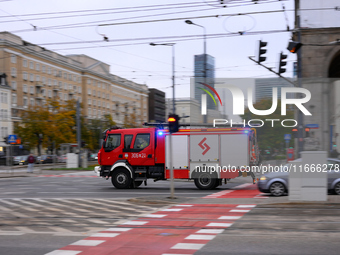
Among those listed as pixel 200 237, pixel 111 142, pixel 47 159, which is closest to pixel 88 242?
pixel 200 237

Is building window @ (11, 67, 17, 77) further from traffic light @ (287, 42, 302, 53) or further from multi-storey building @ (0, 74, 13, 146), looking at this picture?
traffic light @ (287, 42, 302, 53)

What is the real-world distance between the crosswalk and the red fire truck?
5055 mm

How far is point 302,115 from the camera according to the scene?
57.6 feet

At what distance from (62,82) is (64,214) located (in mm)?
81836

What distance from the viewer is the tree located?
52.2 feet

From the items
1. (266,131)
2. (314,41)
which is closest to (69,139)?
(314,41)

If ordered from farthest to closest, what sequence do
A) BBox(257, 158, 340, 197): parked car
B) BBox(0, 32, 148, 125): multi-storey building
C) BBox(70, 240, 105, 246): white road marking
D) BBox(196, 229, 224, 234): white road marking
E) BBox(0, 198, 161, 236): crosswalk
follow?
BBox(0, 32, 148, 125): multi-storey building → BBox(257, 158, 340, 197): parked car → BBox(0, 198, 161, 236): crosswalk → BBox(196, 229, 224, 234): white road marking → BBox(70, 240, 105, 246): white road marking

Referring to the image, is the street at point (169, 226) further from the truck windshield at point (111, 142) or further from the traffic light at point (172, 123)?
the truck windshield at point (111, 142)

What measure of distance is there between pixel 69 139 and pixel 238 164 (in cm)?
4751

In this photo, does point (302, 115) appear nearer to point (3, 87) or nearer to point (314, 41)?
point (314, 41)

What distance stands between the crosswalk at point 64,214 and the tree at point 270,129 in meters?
5.92

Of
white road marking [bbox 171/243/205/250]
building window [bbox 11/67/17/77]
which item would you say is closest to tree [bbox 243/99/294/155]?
white road marking [bbox 171/243/205/250]

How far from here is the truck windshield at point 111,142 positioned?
2014 centimetres

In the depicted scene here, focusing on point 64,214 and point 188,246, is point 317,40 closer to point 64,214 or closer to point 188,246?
point 64,214
